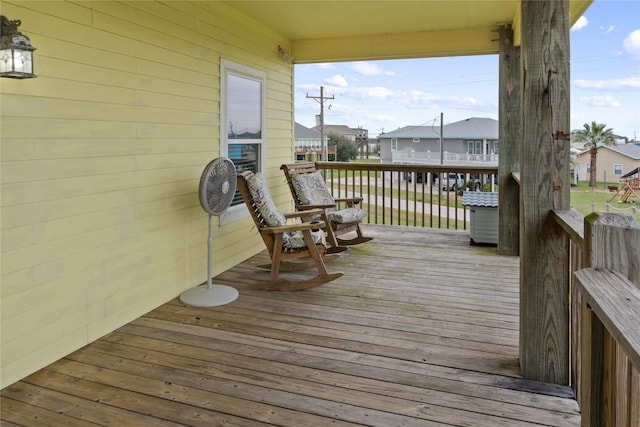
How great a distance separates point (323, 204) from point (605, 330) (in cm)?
422

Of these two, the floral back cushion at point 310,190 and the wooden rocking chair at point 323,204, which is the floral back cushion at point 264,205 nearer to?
the wooden rocking chair at point 323,204

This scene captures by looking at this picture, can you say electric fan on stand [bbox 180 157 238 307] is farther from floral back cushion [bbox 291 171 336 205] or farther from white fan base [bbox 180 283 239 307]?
floral back cushion [bbox 291 171 336 205]

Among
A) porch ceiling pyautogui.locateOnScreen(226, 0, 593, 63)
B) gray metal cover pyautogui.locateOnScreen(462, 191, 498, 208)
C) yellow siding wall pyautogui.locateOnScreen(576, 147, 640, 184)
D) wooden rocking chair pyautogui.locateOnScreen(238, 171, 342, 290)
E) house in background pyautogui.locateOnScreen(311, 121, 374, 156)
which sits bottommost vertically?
wooden rocking chair pyautogui.locateOnScreen(238, 171, 342, 290)

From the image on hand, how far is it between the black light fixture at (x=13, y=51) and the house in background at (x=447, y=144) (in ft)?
17.8

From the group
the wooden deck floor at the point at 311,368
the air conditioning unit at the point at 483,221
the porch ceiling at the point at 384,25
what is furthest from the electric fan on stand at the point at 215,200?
the air conditioning unit at the point at 483,221

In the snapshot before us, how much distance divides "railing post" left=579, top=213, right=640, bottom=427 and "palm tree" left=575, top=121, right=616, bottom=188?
3.21 feet

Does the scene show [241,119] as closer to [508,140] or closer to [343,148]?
[508,140]

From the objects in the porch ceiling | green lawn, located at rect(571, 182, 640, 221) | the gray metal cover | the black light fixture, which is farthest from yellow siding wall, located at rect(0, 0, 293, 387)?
the gray metal cover

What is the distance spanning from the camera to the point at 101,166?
2.93 metres

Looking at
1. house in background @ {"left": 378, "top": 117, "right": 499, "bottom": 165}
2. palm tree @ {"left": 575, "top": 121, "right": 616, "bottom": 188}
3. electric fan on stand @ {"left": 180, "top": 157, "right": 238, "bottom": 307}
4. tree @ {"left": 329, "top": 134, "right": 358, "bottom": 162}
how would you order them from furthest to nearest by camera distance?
tree @ {"left": 329, "top": 134, "right": 358, "bottom": 162}, house in background @ {"left": 378, "top": 117, "right": 499, "bottom": 165}, electric fan on stand @ {"left": 180, "top": 157, "right": 238, "bottom": 307}, palm tree @ {"left": 575, "top": 121, "right": 616, "bottom": 188}

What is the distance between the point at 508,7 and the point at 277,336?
12.6 ft

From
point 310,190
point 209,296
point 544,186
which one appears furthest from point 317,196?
point 544,186

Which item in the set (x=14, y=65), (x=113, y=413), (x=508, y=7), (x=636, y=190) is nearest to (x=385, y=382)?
(x=113, y=413)

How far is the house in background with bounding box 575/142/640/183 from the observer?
65.4 inches
